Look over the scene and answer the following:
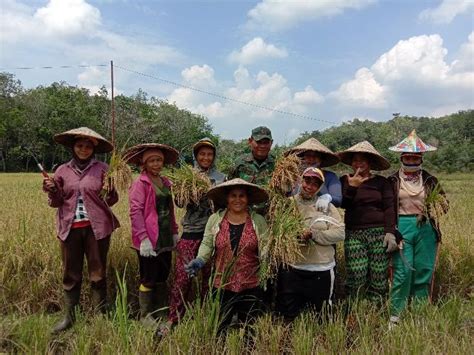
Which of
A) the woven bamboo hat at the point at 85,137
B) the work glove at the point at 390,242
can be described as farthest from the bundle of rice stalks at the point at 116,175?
the work glove at the point at 390,242

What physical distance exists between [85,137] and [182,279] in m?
1.49

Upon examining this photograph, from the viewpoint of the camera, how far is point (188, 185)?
12.0 feet

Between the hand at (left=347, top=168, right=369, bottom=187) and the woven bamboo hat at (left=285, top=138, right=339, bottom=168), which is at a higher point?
the woven bamboo hat at (left=285, top=138, right=339, bottom=168)

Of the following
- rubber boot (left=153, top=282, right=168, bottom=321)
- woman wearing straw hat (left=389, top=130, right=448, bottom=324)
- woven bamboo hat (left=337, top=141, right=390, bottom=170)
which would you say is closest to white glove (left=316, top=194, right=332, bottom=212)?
woven bamboo hat (left=337, top=141, right=390, bottom=170)

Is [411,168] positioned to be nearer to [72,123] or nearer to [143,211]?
[143,211]

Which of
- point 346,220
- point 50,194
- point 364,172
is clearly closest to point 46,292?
point 50,194

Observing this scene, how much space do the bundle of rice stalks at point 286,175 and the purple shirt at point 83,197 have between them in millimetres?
1410

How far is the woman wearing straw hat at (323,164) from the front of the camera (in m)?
3.34

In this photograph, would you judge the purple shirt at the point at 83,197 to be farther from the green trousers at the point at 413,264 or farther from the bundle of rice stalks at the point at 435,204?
the bundle of rice stalks at the point at 435,204

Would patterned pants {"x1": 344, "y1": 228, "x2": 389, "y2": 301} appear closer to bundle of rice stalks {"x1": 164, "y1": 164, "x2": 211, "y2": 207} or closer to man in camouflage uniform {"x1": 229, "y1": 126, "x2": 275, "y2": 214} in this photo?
man in camouflage uniform {"x1": 229, "y1": 126, "x2": 275, "y2": 214}

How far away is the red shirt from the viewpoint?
329 centimetres

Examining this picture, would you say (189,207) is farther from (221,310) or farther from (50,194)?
(50,194)

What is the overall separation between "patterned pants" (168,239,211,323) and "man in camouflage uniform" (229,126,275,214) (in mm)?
656

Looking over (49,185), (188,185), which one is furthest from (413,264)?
(49,185)
